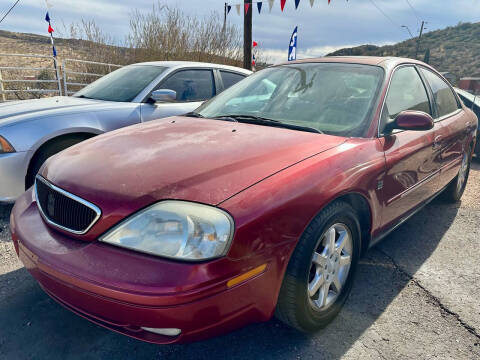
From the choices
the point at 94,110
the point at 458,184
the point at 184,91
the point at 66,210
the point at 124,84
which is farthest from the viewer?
the point at 184,91

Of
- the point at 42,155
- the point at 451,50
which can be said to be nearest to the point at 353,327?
the point at 42,155

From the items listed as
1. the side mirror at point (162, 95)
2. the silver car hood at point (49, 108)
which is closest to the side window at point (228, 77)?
the side mirror at point (162, 95)

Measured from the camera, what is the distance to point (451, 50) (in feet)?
155

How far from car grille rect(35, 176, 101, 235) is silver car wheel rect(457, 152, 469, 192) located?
12.9ft

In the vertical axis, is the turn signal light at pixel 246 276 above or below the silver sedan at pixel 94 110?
below

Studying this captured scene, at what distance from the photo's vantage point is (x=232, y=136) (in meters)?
2.21

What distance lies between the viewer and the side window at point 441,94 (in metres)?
3.35

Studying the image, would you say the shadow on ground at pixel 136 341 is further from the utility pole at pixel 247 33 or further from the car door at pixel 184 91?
the utility pole at pixel 247 33

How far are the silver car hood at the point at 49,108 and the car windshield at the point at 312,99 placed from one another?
1.43 meters

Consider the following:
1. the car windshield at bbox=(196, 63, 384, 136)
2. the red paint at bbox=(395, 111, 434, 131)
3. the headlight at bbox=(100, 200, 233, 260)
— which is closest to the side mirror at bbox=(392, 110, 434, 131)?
the red paint at bbox=(395, 111, 434, 131)

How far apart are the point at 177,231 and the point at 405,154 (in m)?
1.80

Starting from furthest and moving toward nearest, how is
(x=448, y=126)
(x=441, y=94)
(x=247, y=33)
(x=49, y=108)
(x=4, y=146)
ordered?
(x=247, y=33)
(x=49, y=108)
(x=441, y=94)
(x=448, y=126)
(x=4, y=146)

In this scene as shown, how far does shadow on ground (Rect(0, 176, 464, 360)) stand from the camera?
1.88 metres

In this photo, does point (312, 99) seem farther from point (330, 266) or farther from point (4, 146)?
point (4, 146)
